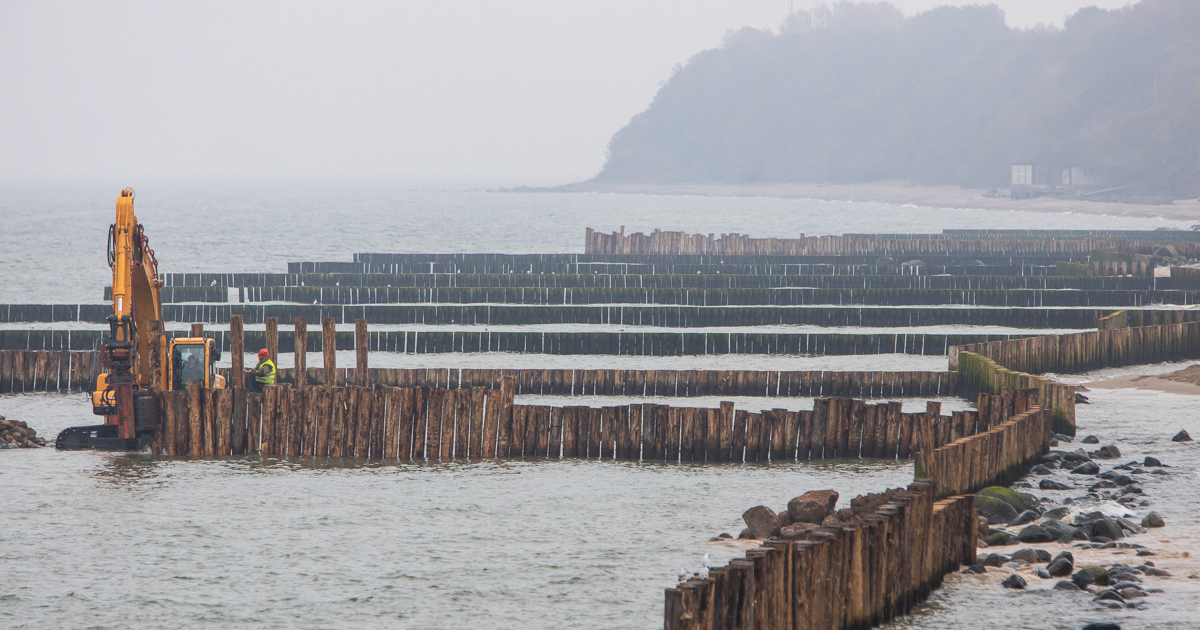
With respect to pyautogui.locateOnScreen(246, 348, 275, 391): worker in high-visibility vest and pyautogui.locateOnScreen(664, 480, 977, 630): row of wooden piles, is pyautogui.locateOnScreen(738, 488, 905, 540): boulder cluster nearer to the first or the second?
pyautogui.locateOnScreen(664, 480, 977, 630): row of wooden piles

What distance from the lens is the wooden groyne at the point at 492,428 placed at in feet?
68.6

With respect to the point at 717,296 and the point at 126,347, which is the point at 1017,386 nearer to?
the point at 126,347

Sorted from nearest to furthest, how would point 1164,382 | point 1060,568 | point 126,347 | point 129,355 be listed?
point 1060,568
point 126,347
point 129,355
point 1164,382

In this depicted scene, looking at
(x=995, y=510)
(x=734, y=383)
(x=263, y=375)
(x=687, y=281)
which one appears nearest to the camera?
(x=995, y=510)

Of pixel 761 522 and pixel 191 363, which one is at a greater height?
pixel 191 363

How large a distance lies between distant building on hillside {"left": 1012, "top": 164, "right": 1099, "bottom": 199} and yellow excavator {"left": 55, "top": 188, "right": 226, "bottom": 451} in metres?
161

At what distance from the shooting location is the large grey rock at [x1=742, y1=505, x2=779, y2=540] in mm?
15109

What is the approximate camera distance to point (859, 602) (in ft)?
39.0

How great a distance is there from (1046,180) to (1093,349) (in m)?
154

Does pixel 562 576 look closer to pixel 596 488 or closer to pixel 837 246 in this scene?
pixel 596 488

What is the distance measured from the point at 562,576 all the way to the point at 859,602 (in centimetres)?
419

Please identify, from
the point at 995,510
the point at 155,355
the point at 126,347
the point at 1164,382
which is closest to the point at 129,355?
the point at 126,347

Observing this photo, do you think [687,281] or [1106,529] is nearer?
[1106,529]

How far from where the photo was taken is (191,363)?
76.9ft
